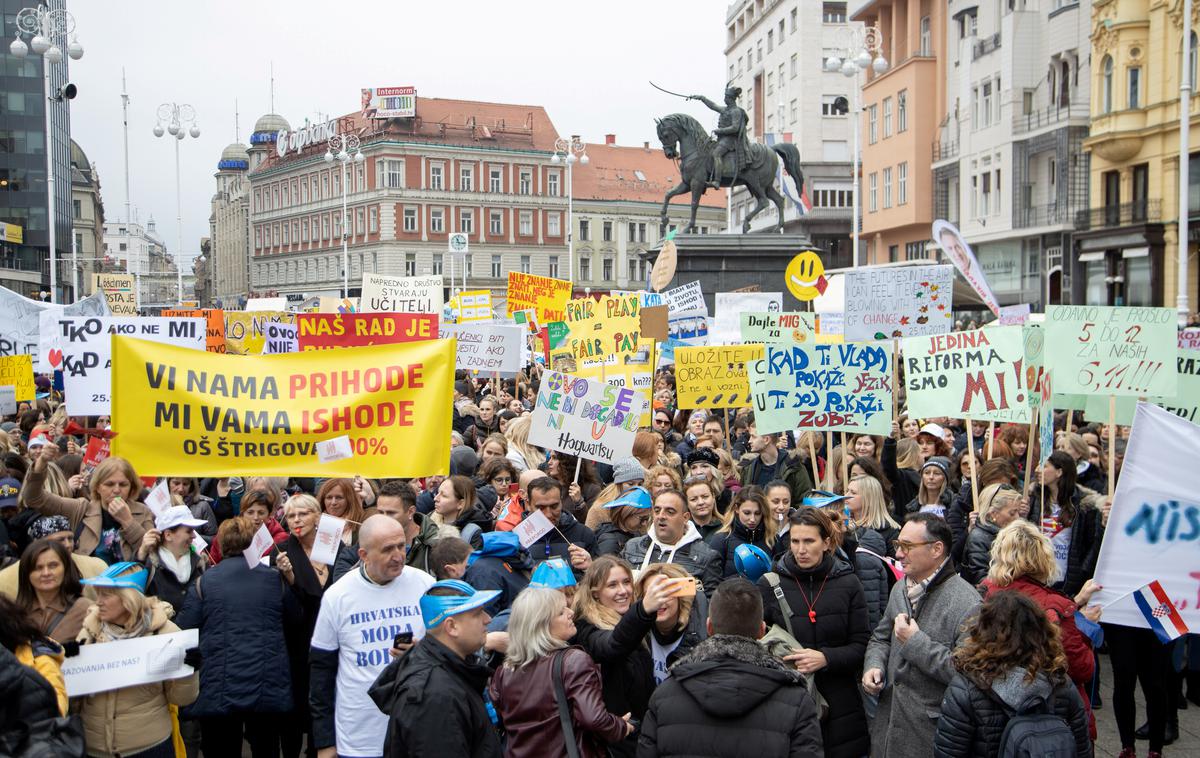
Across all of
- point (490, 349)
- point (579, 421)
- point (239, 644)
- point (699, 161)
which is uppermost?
point (699, 161)

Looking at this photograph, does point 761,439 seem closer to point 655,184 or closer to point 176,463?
point 176,463

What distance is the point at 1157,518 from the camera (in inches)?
213

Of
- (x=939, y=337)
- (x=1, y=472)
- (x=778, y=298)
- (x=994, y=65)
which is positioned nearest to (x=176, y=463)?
(x=1, y=472)

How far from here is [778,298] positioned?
19.6 meters

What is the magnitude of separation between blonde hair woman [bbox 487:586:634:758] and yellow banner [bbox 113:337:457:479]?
7.48 ft

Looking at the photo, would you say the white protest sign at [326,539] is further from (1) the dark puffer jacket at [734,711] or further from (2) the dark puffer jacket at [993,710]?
(2) the dark puffer jacket at [993,710]

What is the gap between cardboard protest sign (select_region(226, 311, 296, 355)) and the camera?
59.9 ft

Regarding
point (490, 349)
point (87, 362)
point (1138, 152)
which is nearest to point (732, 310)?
point (490, 349)

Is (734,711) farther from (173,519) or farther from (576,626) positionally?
(173,519)

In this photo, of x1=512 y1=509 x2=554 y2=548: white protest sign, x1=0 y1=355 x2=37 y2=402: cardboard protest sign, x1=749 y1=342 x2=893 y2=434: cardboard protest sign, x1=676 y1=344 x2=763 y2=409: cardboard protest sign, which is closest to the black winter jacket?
x1=512 y1=509 x2=554 y2=548: white protest sign

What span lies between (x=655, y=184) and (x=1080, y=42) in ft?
201

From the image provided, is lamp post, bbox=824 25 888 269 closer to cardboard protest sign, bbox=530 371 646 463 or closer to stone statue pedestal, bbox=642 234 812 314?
stone statue pedestal, bbox=642 234 812 314

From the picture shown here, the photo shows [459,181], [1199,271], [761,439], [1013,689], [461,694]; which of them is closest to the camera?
[461,694]

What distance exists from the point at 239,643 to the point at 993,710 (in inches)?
139
